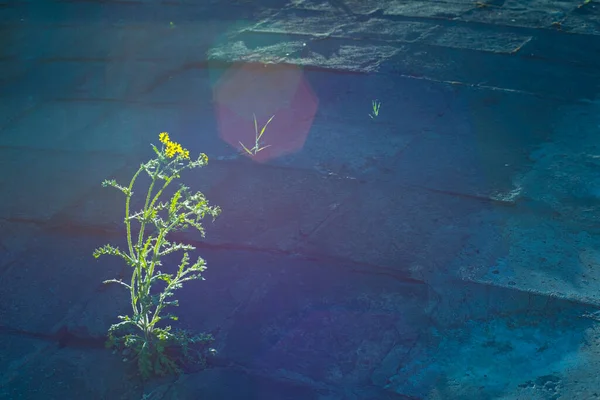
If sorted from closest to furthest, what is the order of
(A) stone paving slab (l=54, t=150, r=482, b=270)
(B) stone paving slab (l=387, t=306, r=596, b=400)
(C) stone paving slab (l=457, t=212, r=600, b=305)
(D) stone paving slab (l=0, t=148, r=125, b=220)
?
(B) stone paving slab (l=387, t=306, r=596, b=400) < (C) stone paving slab (l=457, t=212, r=600, b=305) < (A) stone paving slab (l=54, t=150, r=482, b=270) < (D) stone paving slab (l=0, t=148, r=125, b=220)

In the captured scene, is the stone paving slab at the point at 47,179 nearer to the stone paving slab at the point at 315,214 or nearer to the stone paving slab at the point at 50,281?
the stone paving slab at the point at 315,214

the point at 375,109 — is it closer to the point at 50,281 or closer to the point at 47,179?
the point at 47,179

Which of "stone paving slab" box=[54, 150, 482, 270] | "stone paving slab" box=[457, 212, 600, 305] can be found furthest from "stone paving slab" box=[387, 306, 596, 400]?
"stone paving slab" box=[54, 150, 482, 270]

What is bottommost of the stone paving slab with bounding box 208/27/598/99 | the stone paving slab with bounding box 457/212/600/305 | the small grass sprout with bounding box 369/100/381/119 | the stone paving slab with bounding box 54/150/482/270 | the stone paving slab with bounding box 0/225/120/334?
the stone paving slab with bounding box 0/225/120/334

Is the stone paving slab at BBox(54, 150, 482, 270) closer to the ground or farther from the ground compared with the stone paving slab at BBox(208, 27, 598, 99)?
closer to the ground

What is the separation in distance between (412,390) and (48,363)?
4.26 feet

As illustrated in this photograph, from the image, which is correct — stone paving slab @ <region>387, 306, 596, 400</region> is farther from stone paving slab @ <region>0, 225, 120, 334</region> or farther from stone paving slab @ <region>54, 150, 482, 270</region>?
stone paving slab @ <region>0, 225, 120, 334</region>

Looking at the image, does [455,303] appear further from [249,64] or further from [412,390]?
[249,64]

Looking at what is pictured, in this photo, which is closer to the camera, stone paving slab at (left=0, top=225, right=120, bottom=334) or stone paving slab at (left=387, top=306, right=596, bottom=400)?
stone paving slab at (left=387, top=306, right=596, bottom=400)

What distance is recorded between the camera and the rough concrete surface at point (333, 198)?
255cm

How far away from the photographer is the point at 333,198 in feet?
11.7

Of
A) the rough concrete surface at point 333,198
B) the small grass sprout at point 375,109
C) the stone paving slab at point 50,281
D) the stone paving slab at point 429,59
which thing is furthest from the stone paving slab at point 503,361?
the stone paving slab at point 429,59

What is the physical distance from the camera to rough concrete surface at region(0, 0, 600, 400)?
2555 mm

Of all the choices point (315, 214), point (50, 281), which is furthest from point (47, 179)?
point (315, 214)
